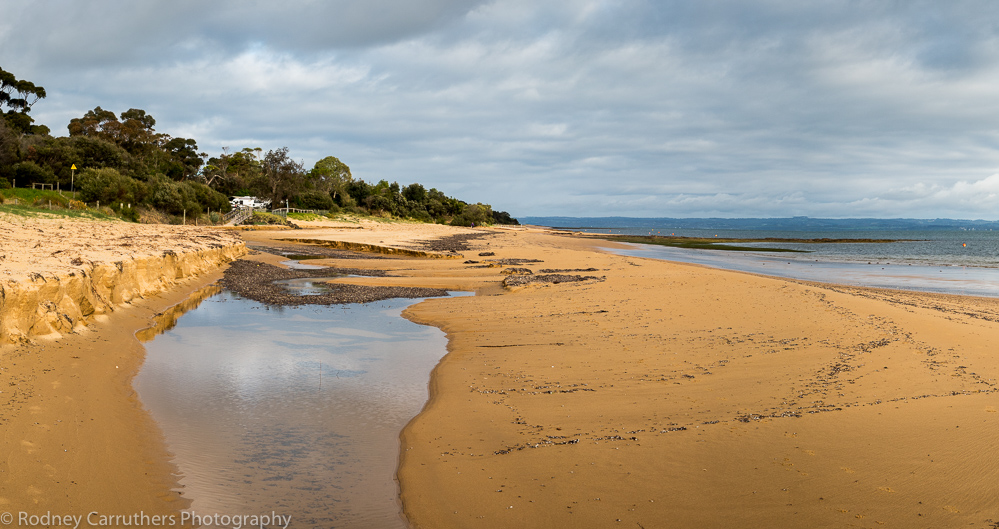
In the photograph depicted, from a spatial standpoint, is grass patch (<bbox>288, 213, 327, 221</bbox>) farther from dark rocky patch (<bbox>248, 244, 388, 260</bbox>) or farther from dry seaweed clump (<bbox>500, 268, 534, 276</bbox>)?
dry seaweed clump (<bbox>500, 268, 534, 276</bbox>)

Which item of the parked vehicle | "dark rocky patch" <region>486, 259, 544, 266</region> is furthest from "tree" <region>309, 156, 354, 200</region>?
"dark rocky patch" <region>486, 259, 544, 266</region>

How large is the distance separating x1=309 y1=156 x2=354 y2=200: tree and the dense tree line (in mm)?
200

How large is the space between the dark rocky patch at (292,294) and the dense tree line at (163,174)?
27.4 metres

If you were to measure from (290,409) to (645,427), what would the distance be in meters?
4.47

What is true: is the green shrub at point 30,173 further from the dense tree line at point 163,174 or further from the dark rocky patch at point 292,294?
the dark rocky patch at point 292,294

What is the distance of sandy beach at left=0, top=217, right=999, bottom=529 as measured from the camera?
442 cm

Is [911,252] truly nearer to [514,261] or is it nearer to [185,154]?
[514,261]

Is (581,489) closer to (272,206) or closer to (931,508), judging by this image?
(931,508)

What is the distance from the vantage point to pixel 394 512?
4590mm

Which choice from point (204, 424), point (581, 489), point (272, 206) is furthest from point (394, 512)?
point (272, 206)

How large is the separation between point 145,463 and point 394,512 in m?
2.63

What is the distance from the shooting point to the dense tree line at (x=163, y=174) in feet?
153

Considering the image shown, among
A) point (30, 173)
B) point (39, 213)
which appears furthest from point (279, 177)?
point (39, 213)

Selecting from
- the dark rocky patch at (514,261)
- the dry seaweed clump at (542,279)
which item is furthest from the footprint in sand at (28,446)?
the dark rocky patch at (514,261)
